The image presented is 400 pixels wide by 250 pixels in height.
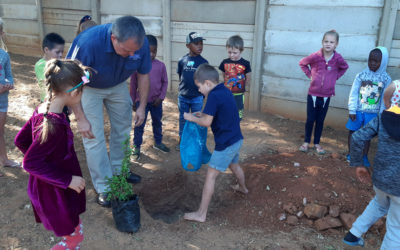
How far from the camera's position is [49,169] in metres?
2.16

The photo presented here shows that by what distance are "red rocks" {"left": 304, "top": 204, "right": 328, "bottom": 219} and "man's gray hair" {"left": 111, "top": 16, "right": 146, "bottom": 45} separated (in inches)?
97.2

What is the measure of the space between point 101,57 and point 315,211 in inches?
108

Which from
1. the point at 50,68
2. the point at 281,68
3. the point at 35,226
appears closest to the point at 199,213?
the point at 35,226

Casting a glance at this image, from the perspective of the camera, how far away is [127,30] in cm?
293

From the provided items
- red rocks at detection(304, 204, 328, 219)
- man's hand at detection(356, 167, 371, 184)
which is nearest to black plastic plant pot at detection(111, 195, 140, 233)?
red rocks at detection(304, 204, 328, 219)

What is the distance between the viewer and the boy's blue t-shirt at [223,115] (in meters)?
3.22

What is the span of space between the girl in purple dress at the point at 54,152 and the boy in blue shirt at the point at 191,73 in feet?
8.18

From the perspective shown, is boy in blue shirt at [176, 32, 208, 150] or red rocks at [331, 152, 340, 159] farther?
red rocks at [331, 152, 340, 159]

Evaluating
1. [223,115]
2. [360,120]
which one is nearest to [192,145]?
[223,115]

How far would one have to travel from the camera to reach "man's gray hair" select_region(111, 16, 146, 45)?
293cm

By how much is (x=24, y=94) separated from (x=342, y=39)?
6643 mm

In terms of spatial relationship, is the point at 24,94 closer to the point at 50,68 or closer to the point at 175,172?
the point at 175,172

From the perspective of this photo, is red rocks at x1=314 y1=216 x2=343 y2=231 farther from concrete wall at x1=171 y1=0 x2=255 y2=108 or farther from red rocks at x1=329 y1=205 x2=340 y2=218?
concrete wall at x1=171 y1=0 x2=255 y2=108

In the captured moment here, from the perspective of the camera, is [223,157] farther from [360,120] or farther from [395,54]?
[395,54]
